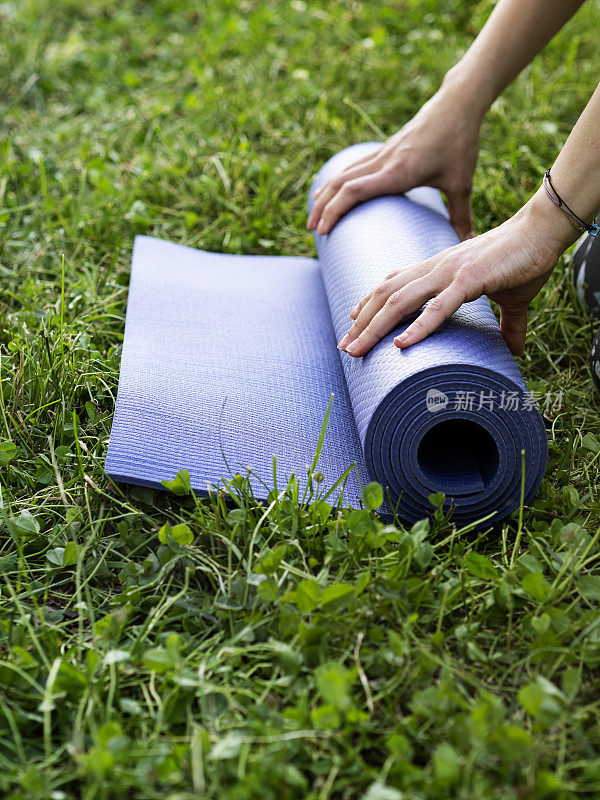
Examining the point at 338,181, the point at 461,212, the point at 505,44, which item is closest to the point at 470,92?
the point at 505,44

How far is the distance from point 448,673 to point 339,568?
0.35m

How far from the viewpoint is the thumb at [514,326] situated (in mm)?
2002

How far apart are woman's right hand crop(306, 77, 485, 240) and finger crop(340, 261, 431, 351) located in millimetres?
621

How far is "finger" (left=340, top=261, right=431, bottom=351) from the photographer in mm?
1876

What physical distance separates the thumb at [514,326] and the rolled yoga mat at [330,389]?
7 cm

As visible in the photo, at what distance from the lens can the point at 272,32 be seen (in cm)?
455

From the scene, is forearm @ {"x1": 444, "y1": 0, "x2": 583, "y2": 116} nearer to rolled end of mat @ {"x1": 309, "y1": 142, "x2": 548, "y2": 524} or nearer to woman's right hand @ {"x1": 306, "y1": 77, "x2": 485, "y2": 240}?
woman's right hand @ {"x1": 306, "y1": 77, "x2": 485, "y2": 240}

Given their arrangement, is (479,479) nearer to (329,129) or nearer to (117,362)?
(117,362)

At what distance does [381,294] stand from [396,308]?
0.07 meters

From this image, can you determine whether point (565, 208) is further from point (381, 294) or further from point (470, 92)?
point (470, 92)

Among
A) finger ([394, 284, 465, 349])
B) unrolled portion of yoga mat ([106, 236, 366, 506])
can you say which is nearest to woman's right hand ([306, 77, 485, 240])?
unrolled portion of yoga mat ([106, 236, 366, 506])

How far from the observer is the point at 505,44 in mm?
2436

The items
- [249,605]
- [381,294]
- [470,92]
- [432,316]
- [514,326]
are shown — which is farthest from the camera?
[470,92]

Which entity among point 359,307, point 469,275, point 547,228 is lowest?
point 359,307
